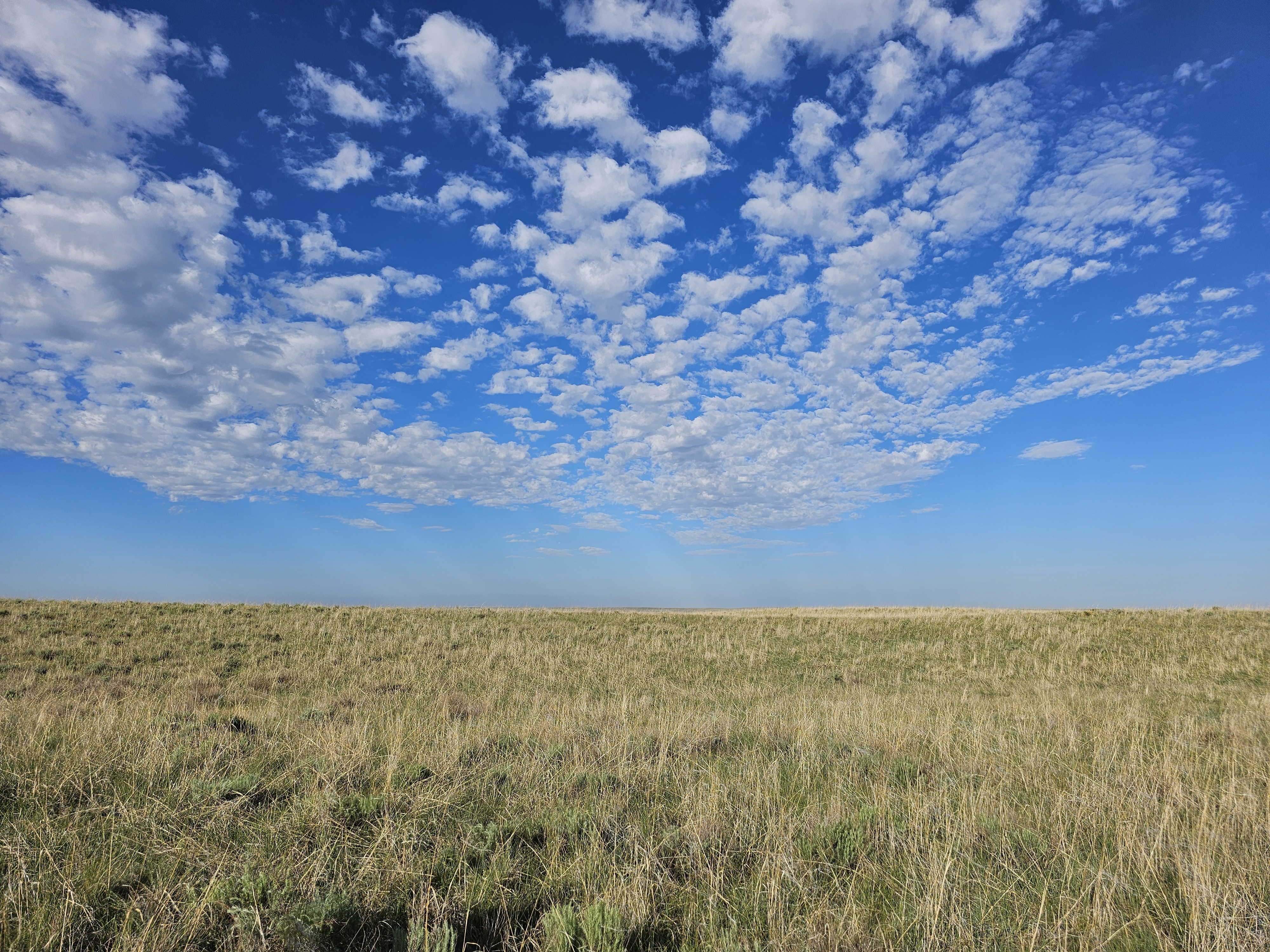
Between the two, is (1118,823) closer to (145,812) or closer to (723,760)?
(723,760)

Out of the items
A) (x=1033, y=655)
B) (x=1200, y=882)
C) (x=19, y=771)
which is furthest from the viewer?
(x=1033, y=655)

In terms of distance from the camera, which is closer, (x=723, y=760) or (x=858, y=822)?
(x=858, y=822)

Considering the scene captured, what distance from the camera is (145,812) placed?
16.6ft

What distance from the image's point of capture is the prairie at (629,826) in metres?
3.83

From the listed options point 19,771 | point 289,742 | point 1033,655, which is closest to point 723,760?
point 289,742

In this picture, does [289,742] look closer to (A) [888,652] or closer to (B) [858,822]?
(B) [858,822]

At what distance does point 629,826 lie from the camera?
5.25m

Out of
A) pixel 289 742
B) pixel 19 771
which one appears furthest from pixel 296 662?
pixel 19 771

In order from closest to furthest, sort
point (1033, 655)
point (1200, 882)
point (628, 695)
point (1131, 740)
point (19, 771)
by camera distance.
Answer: point (1200, 882)
point (19, 771)
point (1131, 740)
point (628, 695)
point (1033, 655)

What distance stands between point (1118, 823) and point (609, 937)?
4878 mm

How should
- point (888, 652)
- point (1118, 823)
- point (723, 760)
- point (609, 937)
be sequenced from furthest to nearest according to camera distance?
point (888, 652) → point (723, 760) → point (1118, 823) → point (609, 937)

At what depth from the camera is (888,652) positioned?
25312 millimetres

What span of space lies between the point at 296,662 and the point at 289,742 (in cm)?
1408

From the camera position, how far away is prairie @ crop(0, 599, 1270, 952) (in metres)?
3.83
